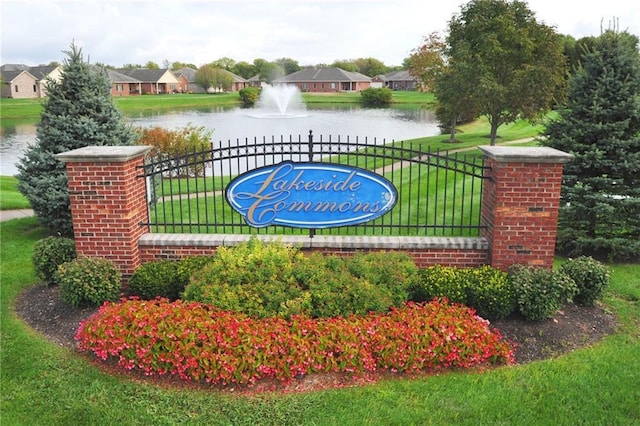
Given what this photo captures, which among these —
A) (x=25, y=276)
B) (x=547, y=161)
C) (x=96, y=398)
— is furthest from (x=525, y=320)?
(x=25, y=276)

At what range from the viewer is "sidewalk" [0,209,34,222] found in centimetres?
1140

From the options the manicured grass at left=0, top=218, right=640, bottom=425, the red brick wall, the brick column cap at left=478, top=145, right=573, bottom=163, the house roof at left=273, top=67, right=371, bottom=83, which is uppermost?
the house roof at left=273, top=67, right=371, bottom=83

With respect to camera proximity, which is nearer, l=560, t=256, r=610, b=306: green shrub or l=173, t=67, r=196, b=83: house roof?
l=560, t=256, r=610, b=306: green shrub

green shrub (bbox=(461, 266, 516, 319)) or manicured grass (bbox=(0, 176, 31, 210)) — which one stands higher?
green shrub (bbox=(461, 266, 516, 319))

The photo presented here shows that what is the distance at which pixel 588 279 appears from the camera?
6410 mm

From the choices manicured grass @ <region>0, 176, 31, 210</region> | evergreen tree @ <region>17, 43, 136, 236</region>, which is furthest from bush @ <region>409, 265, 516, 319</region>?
manicured grass @ <region>0, 176, 31, 210</region>

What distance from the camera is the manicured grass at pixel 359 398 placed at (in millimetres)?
4328

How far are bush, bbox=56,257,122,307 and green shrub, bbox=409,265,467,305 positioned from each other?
3.46 meters

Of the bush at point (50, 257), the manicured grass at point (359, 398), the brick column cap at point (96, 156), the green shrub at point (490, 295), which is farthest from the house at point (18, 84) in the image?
the green shrub at point (490, 295)

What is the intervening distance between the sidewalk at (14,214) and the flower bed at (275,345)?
7298 millimetres

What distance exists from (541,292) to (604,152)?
3579mm

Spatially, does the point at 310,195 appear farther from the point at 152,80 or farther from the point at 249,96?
the point at 152,80

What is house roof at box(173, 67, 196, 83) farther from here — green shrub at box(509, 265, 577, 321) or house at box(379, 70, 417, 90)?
green shrub at box(509, 265, 577, 321)

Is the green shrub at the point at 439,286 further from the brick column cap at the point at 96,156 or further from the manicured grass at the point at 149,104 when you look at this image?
the manicured grass at the point at 149,104
